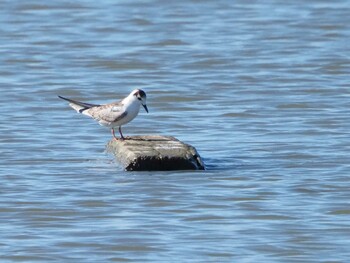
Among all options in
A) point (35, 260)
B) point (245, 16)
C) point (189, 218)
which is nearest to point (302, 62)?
point (245, 16)

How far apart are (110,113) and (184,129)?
5.48 ft

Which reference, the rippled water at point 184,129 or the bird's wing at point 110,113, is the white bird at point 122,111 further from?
the rippled water at point 184,129

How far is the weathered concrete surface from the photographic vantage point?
35.9ft

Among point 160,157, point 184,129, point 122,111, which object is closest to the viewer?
point 160,157

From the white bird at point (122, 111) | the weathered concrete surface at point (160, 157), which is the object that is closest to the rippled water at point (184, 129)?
the weathered concrete surface at point (160, 157)

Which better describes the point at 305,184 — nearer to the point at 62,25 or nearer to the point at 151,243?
the point at 151,243

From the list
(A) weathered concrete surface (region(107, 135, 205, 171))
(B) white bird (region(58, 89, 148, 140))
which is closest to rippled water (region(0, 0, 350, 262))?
(A) weathered concrete surface (region(107, 135, 205, 171))

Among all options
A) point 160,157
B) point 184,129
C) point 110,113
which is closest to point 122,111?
point 110,113

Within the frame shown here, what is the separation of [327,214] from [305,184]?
3.31 ft

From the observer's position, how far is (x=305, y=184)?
1077 centimetres

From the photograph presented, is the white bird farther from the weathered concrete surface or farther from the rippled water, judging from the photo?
the weathered concrete surface

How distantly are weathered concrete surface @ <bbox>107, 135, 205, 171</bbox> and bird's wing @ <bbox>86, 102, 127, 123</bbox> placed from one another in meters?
0.50

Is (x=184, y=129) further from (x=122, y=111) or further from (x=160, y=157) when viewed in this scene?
(x=160, y=157)

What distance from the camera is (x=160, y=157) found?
10.9m
